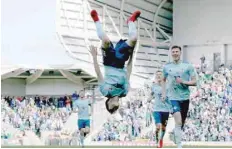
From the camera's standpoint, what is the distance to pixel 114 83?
13.2m

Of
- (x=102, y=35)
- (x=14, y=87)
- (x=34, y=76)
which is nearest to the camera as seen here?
(x=102, y=35)

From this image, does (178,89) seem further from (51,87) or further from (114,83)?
(51,87)

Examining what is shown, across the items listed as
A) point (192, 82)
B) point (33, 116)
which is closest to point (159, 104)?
point (192, 82)

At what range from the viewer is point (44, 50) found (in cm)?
3734

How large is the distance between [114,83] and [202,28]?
81.2ft

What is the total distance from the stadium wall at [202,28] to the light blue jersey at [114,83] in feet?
77.7

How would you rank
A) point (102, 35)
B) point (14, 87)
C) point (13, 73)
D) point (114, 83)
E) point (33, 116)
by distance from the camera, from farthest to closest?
point (14, 87) < point (13, 73) < point (33, 116) < point (114, 83) < point (102, 35)

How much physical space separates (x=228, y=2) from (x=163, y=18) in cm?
363

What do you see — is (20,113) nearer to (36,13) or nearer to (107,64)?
(36,13)

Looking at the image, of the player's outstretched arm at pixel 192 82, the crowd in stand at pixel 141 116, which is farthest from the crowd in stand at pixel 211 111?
the player's outstretched arm at pixel 192 82

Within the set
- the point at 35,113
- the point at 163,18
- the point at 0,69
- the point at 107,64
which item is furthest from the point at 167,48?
the point at 107,64

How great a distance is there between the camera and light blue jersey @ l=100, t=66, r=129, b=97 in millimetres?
13203

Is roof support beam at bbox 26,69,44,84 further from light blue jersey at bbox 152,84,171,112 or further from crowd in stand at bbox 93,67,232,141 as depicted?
light blue jersey at bbox 152,84,171,112

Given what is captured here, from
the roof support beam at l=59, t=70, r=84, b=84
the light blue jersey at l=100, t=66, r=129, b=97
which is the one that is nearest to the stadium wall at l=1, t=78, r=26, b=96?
the roof support beam at l=59, t=70, r=84, b=84
